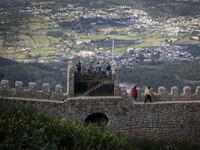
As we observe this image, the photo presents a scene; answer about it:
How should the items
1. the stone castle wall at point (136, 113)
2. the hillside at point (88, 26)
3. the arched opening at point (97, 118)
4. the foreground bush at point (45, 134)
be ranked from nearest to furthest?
the foreground bush at point (45, 134) < the stone castle wall at point (136, 113) < the arched opening at point (97, 118) < the hillside at point (88, 26)

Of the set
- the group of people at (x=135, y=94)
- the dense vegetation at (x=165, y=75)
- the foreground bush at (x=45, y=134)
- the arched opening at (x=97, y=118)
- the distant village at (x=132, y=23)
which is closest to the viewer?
the foreground bush at (x=45, y=134)

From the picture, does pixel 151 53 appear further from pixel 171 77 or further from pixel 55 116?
pixel 55 116

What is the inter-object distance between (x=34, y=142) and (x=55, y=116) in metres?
6.78

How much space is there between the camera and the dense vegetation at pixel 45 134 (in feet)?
78.6

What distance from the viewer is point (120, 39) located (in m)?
73.1

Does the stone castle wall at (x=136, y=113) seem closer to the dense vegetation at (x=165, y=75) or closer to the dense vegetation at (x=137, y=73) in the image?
the dense vegetation at (x=137, y=73)

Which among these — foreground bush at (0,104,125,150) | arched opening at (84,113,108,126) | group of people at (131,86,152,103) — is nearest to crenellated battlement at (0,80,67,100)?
arched opening at (84,113,108,126)

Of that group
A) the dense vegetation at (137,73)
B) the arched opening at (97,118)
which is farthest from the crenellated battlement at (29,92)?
the dense vegetation at (137,73)

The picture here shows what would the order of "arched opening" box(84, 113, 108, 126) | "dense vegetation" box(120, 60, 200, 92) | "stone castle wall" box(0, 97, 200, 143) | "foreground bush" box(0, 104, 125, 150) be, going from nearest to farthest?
"foreground bush" box(0, 104, 125, 150)
"stone castle wall" box(0, 97, 200, 143)
"arched opening" box(84, 113, 108, 126)
"dense vegetation" box(120, 60, 200, 92)

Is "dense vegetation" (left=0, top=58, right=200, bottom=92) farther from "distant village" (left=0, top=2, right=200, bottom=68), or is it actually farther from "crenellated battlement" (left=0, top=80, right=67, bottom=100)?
"crenellated battlement" (left=0, top=80, right=67, bottom=100)

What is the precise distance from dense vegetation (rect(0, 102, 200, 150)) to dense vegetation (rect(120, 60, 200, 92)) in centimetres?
2198

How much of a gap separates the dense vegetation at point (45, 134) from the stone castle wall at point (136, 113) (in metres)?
1.76

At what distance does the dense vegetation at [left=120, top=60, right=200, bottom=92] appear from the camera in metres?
51.6

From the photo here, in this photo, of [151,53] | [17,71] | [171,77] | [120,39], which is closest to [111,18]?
[120,39]
